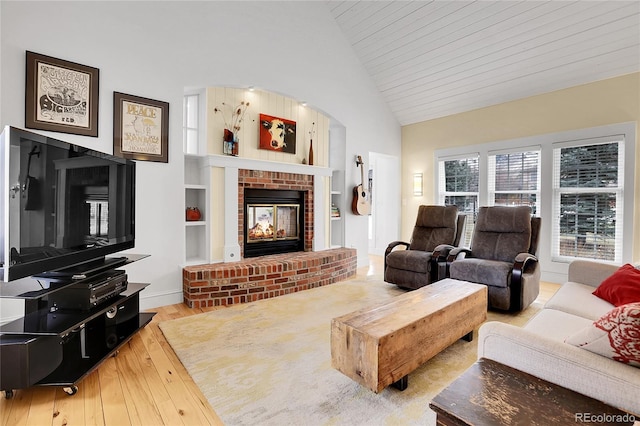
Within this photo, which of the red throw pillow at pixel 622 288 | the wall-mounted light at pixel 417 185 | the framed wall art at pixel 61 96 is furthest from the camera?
the wall-mounted light at pixel 417 185

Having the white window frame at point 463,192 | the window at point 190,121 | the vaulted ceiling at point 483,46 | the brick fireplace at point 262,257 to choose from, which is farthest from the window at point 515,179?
the window at point 190,121

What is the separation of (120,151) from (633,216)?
223 inches

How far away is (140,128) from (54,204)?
1547 mm

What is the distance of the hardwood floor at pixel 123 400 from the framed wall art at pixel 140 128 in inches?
74.4

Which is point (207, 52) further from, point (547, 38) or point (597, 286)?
point (597, 286)

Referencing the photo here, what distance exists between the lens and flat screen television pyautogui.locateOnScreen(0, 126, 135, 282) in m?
1.53

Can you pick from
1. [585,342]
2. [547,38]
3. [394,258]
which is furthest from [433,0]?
[585,342]

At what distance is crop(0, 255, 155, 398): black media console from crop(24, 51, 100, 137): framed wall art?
1360mm

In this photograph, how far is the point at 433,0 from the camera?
3.86m

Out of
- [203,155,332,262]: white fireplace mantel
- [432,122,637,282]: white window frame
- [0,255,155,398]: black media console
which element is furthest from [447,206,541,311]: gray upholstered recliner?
[0,255,155,398]: black media console

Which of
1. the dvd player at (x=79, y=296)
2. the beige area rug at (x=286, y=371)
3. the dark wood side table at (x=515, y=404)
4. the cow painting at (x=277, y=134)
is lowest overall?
the beige area rug at (x=286, y=371)

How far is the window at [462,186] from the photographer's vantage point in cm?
523

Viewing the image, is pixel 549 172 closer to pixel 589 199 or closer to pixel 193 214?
pixel 589 199

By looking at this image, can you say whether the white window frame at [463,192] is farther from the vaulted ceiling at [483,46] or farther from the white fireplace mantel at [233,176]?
the white fireplace mantel at [233,176]
